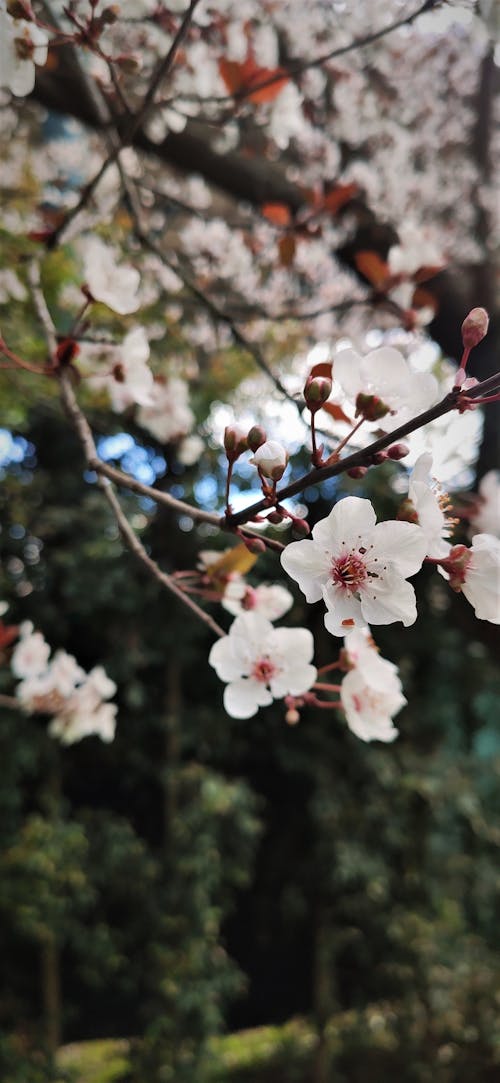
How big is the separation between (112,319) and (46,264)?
25 cm

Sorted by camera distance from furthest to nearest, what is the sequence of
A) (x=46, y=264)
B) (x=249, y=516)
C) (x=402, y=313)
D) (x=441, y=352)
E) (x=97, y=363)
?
(x=441, y=352) → (x=46, y=264) → (x=402, y=313) → (x=97, y=363) → (x=249, y=516)

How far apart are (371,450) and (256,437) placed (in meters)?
0.10

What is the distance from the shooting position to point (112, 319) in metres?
1.92

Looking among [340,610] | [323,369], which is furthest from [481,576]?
[323,369]

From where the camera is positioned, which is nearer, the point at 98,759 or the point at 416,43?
the point at 98,759

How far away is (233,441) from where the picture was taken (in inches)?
23.1

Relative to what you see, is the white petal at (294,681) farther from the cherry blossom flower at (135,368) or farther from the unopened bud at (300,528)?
the cherry blossom flower at (135,368)

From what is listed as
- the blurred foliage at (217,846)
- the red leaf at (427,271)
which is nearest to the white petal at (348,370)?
the red leaf at (427,271)

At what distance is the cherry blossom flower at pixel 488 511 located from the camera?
1116 millimetres

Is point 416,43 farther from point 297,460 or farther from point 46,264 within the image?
point 46,264

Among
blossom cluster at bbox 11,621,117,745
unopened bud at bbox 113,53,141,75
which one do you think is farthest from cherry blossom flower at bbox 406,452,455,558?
blossom cluster at bbox 11,621,117,745

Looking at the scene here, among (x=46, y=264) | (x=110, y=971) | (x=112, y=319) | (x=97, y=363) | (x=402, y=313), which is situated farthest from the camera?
(x=110, y=971)

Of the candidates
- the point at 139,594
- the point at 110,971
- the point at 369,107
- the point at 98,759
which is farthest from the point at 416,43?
the point at 110,971

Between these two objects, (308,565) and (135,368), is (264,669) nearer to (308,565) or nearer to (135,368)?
(308,565)
